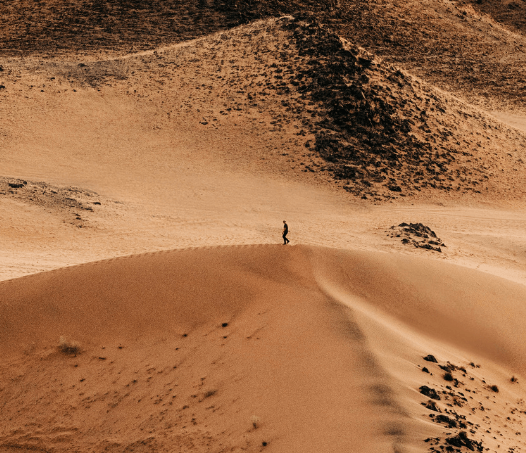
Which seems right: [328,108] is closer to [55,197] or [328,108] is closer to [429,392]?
[55,197]

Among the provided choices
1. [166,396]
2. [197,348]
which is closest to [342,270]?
[197,348]

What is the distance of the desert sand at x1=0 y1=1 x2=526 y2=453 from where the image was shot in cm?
793

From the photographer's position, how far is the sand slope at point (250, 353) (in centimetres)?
→ 737

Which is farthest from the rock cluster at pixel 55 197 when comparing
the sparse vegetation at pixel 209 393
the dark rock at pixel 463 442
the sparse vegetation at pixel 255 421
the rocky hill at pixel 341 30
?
the rocky hill at pixel 341 30

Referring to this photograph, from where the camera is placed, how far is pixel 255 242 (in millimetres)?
17641

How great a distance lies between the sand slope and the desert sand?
0.04 m

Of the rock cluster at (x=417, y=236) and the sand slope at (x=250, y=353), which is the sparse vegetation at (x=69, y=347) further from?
the rock cluster at (x=417, y=236)

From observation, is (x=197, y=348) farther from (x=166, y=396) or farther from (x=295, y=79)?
(x=295, y=79)

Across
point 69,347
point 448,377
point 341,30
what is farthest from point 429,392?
point 341,30

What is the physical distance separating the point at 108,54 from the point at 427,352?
127 ft

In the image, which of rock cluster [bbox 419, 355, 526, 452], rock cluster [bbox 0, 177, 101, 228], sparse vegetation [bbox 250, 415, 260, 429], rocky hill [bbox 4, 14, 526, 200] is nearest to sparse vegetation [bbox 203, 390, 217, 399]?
sparse vegetation [bbox 250, 415, 260, 429]

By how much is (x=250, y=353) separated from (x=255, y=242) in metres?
9.04

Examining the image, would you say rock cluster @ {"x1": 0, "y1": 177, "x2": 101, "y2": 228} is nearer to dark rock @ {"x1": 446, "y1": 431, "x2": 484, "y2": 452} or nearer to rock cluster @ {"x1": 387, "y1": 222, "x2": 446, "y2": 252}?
rock cluster @ {"x1": 387, "y1": 222, "x2": 446, "y2": 252}

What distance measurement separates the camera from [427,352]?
9211 mm
